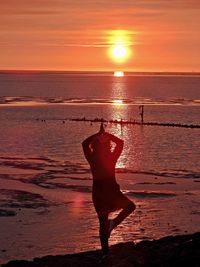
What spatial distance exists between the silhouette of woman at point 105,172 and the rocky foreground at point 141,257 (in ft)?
5.35

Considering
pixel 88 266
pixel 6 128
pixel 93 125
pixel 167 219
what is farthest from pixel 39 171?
pixel 93 125

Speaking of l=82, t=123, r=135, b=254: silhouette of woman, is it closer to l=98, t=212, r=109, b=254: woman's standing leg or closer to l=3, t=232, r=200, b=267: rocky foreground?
l=98, t=212, r=109, b=254: woman's standing leg

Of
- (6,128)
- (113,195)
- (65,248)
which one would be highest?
(6,128)

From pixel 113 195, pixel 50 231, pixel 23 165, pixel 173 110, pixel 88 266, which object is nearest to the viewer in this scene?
pixel 113 195

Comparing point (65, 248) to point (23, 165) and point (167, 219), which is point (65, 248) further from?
point (23, 165)

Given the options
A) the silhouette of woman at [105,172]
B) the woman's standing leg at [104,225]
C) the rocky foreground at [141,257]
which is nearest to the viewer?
the silhouette of woman at [105,172]

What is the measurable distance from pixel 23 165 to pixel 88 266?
88.8ft

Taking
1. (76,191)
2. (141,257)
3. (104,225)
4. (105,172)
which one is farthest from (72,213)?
(105,172)

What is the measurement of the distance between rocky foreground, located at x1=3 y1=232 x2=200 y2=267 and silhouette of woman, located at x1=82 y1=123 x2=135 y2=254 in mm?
1632

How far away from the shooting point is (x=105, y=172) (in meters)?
12.2

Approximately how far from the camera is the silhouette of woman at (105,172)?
39.5 ft

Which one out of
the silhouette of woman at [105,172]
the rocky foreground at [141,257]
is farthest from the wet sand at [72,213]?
the silhouette of woman at [105,172]

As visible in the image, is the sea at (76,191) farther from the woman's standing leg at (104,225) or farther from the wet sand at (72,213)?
the woman's standing leg at (104,225)

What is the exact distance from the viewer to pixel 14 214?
25.2m
